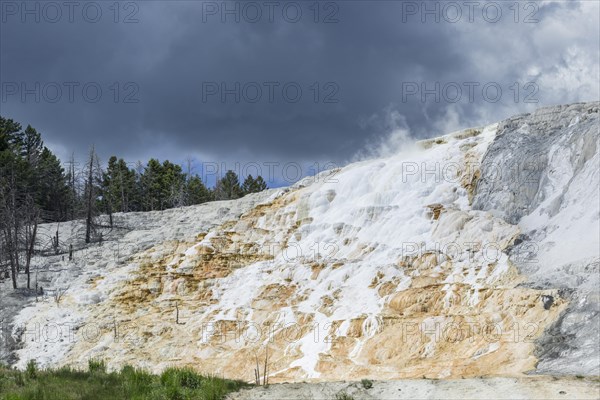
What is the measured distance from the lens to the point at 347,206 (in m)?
35.8

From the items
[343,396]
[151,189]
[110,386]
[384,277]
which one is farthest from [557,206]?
[151,189]

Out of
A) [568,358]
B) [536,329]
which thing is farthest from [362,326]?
[568,358]

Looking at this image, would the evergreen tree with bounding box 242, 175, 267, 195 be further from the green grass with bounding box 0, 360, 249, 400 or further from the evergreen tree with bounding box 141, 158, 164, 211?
the green grass with bounding box 0, 360, 249, 400

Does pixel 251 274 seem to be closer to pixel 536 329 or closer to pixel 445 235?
pixel 445 235

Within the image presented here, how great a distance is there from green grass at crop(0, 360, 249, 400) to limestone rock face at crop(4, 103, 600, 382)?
22.2 ft

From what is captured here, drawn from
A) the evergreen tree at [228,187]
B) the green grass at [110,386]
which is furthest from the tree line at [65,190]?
the green grass at [110,386]

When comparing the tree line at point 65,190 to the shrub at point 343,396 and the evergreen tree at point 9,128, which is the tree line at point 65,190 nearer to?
the evergreen tree at point 9,128

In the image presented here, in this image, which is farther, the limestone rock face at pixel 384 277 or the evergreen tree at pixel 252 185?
the evergreen tree at pixel 252 185

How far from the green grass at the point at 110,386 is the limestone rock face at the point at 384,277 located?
6.77 meters

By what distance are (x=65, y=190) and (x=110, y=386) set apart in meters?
59.5

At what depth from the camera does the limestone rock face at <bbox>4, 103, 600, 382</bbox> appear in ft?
64.0

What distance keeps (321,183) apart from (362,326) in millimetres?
19420

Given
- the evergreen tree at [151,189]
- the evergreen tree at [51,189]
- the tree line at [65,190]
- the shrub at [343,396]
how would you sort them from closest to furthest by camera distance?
the shrub at [343,396] → the tree line at [65,190] → the evergreen tree at [51,189] → the evergreen tree at [151,189]

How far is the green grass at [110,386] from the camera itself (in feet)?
42.4
